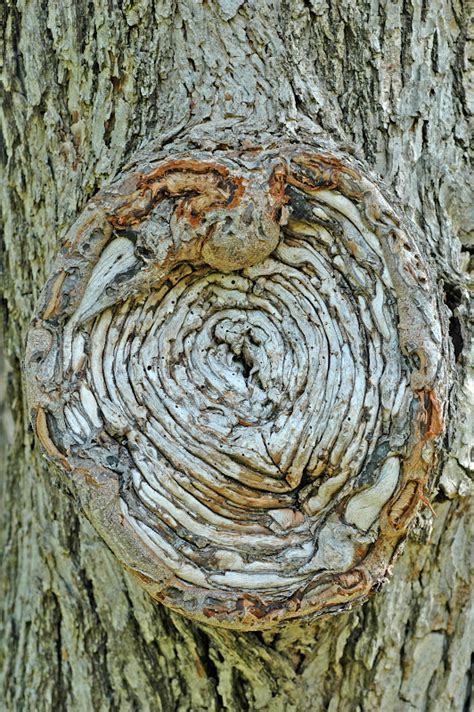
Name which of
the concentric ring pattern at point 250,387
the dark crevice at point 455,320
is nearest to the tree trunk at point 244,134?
the dark crevice at point 455,320

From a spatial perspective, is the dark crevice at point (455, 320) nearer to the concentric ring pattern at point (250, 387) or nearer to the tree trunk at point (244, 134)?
the tree trunk at point (244, 134)

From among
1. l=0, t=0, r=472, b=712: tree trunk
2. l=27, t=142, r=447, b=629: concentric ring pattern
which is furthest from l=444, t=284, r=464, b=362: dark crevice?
l=27, t=142, r=447, b=629: concentric ring pattern

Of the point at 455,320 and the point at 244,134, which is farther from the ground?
the point at 244,134

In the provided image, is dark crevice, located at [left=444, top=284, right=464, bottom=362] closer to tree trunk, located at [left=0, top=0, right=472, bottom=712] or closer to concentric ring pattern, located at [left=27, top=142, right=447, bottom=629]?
tree trunk, located at [left=0, top=0, right=472, bottom=712]

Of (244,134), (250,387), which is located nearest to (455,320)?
(250,387)

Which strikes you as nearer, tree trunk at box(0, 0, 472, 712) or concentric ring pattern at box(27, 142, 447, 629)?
concentric ring pattern at box(27, 142, 447, 629)

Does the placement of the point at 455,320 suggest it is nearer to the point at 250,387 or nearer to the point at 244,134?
the point at 250,387
